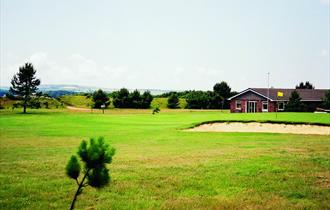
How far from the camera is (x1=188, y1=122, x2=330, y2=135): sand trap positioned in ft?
109

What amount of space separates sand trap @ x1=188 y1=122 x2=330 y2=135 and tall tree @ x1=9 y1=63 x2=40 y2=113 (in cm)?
6209

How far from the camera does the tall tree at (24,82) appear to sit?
8775cm

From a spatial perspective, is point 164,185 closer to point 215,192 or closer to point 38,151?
point 215,192

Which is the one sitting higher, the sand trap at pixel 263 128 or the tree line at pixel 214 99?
the tree line at pixel 214 99

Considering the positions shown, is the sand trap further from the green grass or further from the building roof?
the green grass

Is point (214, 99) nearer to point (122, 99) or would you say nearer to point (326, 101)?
point (122, 99)

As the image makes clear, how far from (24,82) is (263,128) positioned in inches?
2687

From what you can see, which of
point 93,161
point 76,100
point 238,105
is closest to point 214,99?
point 238,105

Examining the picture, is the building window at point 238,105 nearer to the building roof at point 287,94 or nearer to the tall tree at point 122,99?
the building roof at point 287,94

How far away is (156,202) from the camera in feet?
30.5

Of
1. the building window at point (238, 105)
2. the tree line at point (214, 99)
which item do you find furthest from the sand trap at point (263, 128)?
the tree line at point (214, 99)

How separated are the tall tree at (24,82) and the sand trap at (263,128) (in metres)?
62.1

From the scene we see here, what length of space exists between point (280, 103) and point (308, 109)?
5.14 meters

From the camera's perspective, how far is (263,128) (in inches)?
1401
